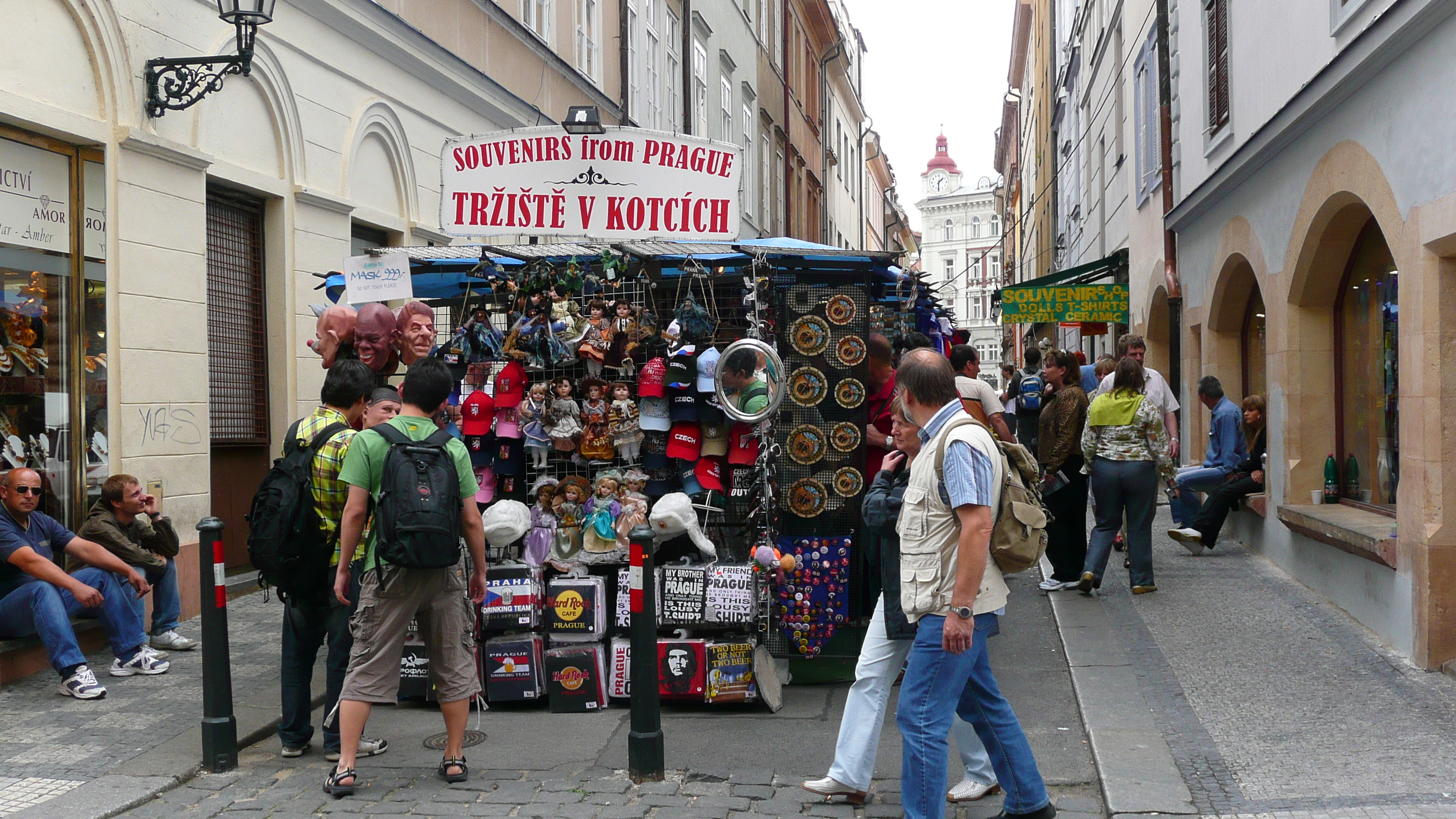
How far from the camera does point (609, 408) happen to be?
662 cm

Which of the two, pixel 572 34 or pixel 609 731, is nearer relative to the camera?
pixel 609 731

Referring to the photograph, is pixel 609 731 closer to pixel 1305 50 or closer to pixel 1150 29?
pixel 1305 50

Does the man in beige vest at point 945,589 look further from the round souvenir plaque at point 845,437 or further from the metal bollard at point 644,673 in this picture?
the round souvenir plaque at point 845,437

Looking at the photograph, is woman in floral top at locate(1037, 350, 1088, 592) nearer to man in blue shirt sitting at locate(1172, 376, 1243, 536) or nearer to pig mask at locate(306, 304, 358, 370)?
man in blue shirt sitting at locate(1172, 376, 1243, 536)

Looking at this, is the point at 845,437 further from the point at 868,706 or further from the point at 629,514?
the point at 868,706

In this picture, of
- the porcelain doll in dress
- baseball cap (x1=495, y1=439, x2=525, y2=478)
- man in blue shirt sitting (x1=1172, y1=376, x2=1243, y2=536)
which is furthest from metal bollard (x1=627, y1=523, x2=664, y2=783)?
man in blue shirt sitting (x1=1172, y1=376, x2=1243, y2=536)

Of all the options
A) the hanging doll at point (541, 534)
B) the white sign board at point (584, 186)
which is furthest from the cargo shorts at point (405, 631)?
the white sign board at point (584, 186)

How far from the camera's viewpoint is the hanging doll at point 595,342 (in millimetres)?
6566

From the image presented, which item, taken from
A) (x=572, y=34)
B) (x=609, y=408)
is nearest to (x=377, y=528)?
(x=609, y=408)

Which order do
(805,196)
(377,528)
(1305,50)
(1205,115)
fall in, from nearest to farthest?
(377,528) < (1305,50) < (1205,115) < (805,196)

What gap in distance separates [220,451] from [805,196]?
2884 centimetres

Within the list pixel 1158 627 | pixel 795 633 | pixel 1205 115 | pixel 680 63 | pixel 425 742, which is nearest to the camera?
pixel 425 742

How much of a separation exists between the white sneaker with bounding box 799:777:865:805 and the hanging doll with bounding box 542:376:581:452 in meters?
2.48

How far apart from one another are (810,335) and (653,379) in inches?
35.3
